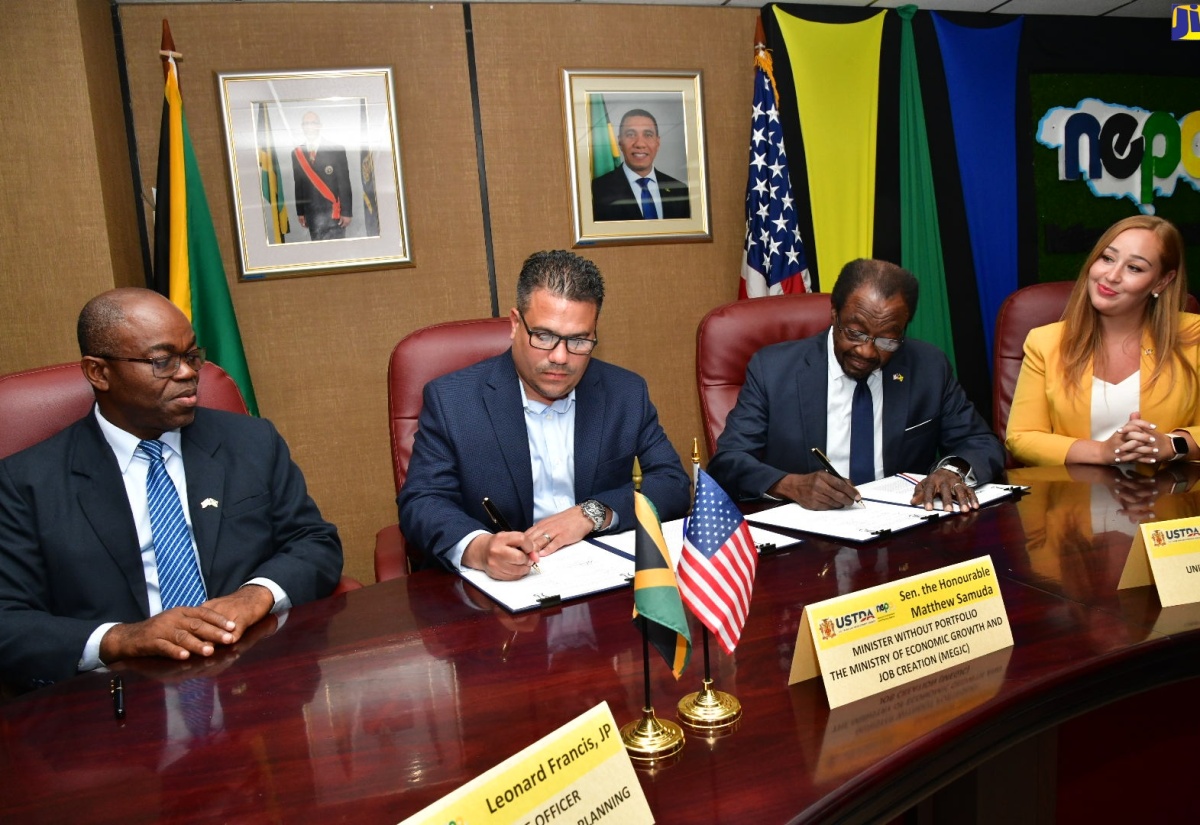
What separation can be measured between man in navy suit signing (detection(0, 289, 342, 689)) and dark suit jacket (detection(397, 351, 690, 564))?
30 centimetres

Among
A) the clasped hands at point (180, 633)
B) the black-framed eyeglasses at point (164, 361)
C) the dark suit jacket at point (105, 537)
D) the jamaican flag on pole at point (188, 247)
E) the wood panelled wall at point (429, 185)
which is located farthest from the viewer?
the wood panelled wall at point (429, 185)

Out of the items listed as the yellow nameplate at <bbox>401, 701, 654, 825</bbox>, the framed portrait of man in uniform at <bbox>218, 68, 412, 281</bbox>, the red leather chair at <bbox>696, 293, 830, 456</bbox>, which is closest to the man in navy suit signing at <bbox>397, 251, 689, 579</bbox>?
the red leather chair at <bbox>696, 293, 830, 456</bbox>

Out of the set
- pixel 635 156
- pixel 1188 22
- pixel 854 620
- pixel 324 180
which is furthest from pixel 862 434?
pixel 1188 22

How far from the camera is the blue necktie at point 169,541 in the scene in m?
1.66

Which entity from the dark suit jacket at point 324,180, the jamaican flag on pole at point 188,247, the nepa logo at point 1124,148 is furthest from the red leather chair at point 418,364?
the nepa logo at point 1124,148

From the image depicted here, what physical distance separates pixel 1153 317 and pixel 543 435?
1810mm

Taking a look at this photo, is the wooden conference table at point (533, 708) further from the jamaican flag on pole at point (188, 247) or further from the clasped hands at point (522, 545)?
the jamaican flag on pole at point (188, 247)

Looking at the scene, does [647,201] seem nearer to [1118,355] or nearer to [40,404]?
[1118,355]

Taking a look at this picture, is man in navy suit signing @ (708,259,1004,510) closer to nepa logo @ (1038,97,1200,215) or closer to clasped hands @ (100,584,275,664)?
clasped hands @ (100,584,275,664)

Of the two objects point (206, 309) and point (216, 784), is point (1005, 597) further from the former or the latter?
point (206, 309)

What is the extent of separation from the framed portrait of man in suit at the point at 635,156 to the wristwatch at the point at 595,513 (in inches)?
86.5

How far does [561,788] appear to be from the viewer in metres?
0.81

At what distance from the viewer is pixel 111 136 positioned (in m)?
3.01

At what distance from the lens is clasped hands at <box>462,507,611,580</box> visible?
58.9 inches
